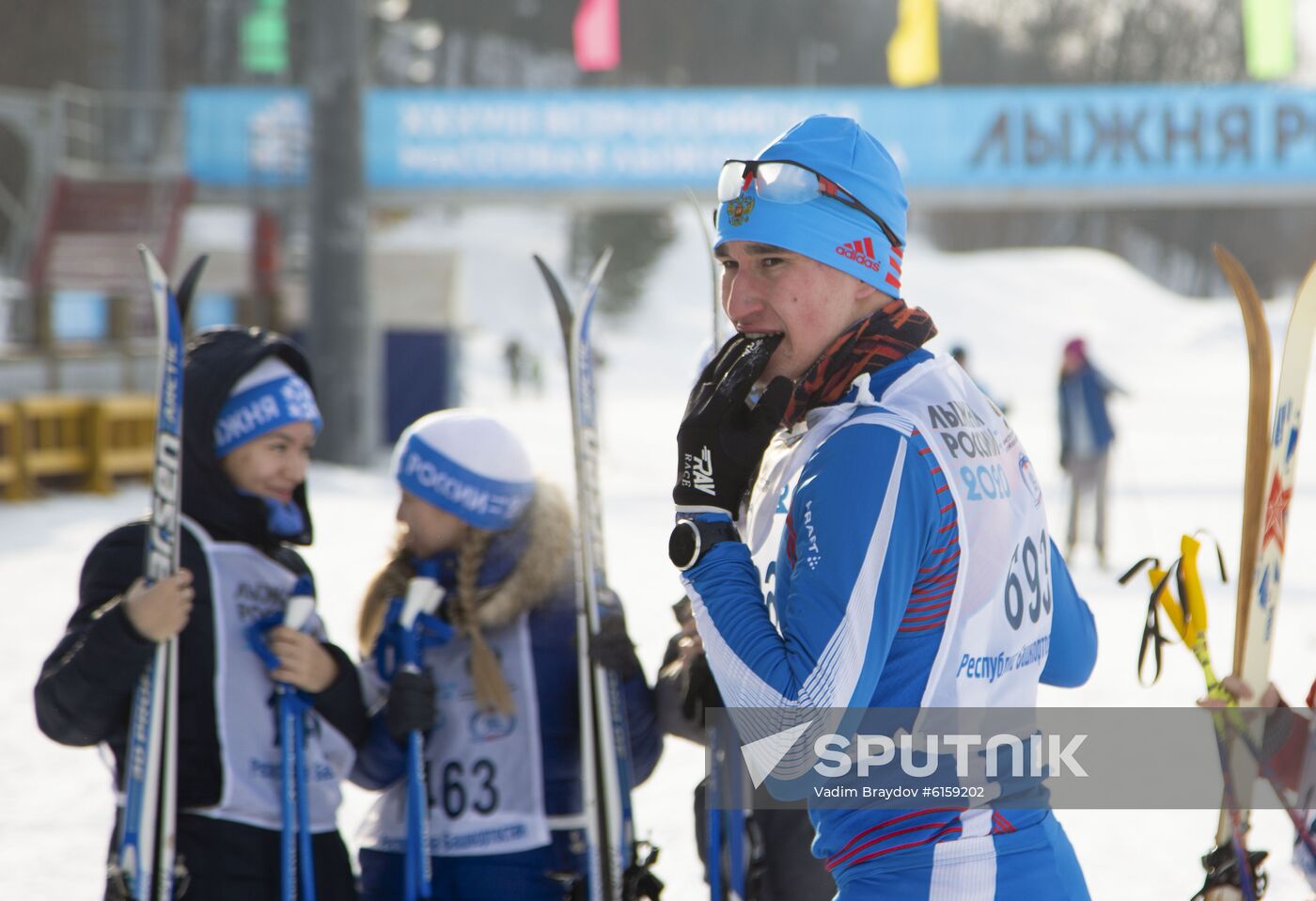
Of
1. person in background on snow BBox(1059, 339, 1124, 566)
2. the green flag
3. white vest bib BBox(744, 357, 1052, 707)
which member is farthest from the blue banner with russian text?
white vest bib BBox(744, 357, 1052, 707)

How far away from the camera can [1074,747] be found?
7.95ft

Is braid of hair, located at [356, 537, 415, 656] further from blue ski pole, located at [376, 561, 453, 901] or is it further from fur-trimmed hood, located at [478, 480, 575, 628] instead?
fur-trimmed hood, located at [478, 480, 575, 628]

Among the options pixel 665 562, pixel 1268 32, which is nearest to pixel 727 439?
pixel 665 562

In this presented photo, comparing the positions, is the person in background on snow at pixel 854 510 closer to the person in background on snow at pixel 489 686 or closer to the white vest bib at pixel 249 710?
the person in background on snow at pixel 489 686

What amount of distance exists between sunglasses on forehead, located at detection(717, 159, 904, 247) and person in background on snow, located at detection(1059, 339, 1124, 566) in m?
8.91

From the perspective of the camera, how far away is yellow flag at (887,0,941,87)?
2114 cm

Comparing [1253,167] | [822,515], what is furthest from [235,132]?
[822,515]

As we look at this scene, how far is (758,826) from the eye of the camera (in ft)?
9.59

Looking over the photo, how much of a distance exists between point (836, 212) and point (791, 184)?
0.07 metres

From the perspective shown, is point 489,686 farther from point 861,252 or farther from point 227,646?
point 861,252

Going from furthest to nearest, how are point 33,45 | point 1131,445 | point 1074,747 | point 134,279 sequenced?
point 33,45 → point 1131,445 → point 134,279 → point 1074,747

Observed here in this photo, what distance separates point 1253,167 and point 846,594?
19848mm

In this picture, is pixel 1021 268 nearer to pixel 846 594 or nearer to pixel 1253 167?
pixel 1253 167

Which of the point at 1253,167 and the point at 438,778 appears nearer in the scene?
the point at 438,778
